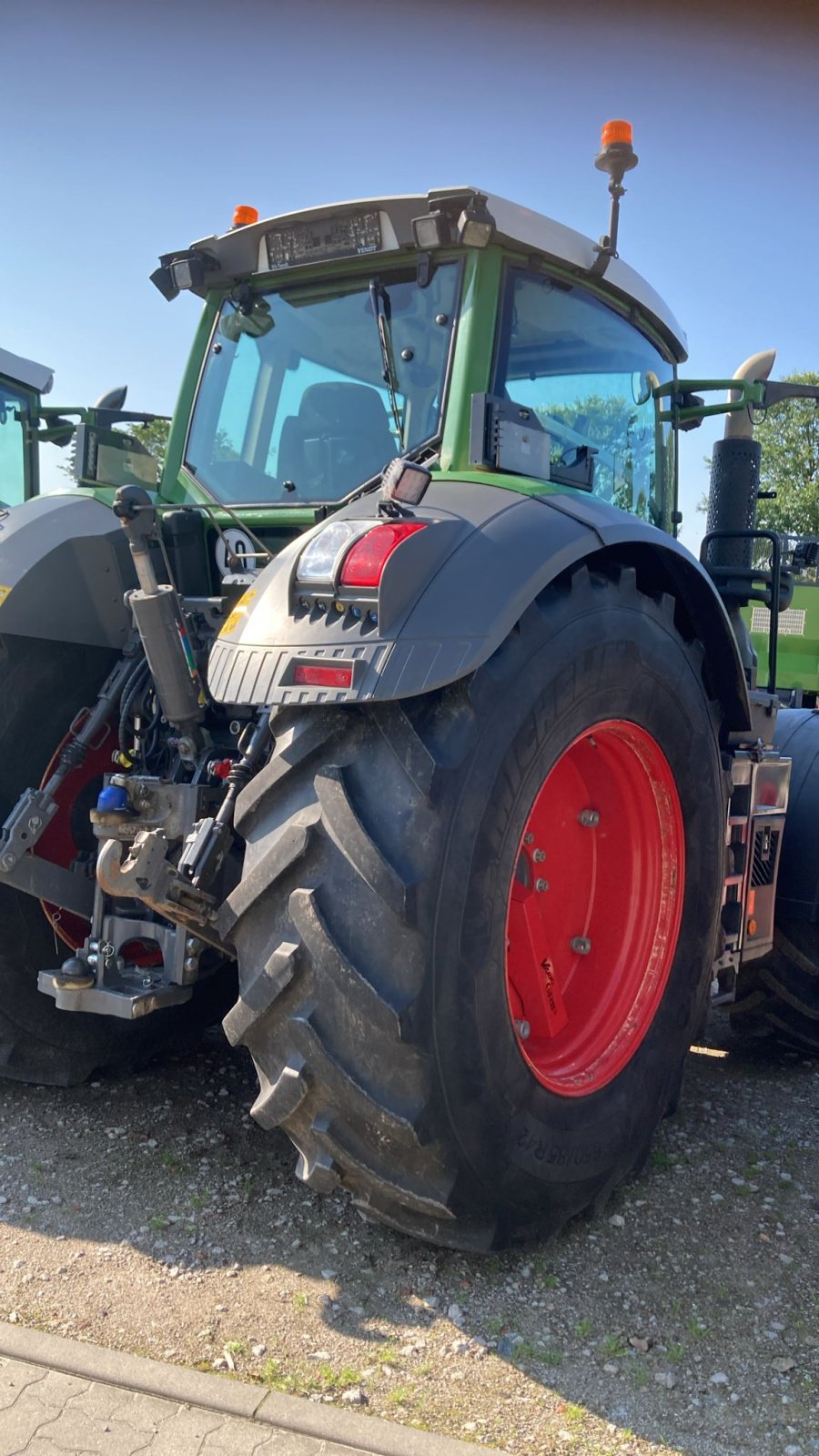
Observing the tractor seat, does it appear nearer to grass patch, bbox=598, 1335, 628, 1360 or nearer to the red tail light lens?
the red tail light lens

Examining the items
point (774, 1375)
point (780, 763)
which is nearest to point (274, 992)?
point (774, 1375)

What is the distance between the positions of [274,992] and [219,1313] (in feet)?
2.33

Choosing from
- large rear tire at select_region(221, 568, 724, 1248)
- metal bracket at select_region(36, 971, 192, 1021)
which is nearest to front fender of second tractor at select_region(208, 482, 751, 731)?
large rear tire at select_region(221, 568, 724, 1248)

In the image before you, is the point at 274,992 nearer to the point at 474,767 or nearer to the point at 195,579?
the point at 474,767

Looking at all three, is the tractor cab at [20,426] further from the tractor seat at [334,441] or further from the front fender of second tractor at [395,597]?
the front fender of second tractor at [395,597]

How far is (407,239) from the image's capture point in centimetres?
282

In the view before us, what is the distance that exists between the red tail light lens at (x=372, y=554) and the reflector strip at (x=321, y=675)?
166 mm

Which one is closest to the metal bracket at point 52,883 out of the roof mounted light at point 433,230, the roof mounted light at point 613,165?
the roof mounted light at point 433,230

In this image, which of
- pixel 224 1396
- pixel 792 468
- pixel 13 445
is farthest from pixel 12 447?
pixel 792 468

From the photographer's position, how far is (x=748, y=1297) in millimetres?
2338

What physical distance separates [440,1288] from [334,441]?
210 centimetres

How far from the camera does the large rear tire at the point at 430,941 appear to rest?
2002 millimetres

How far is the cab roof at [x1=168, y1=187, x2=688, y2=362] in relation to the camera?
2.74 metres

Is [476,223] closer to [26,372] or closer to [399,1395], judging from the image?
[399,1395]
